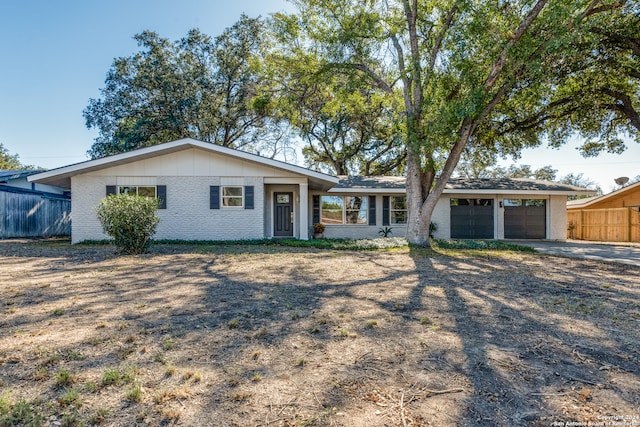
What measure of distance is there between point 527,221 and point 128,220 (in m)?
17.3

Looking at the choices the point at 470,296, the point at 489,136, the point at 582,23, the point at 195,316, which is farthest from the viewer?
the point at 489,136

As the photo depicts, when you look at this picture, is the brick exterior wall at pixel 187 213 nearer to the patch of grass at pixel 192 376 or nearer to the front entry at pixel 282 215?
the front entry at pixel 282 215

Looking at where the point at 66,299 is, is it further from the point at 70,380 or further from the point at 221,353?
the point at 221,353

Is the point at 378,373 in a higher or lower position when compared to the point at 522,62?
lower

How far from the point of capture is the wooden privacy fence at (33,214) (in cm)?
1518

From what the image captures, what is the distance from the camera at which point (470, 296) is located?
16.1 ft

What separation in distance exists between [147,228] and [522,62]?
439 inches

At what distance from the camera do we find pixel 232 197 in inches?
523

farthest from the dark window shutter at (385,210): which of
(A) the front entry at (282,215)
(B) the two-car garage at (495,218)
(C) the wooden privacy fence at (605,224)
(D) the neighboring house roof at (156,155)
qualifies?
(C) the wooden privacy fence at (605,224)

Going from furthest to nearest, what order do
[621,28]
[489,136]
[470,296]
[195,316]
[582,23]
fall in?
1. [489,136]
2. [621,28]
3. [582,23]
4. [470,296]
5. [195,316]

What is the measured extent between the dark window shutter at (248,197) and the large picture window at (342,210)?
3927 millimetres

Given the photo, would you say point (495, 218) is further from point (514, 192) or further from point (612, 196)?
point (612, 196)

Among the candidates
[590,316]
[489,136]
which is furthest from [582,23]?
[590,316]

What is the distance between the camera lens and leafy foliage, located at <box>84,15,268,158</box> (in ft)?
66.8
